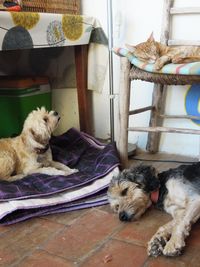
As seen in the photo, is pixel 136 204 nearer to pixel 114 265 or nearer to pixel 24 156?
pixel 114 265

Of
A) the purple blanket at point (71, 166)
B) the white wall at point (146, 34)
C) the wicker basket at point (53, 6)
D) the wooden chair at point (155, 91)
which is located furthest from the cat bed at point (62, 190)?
the wicker basket at point (53, 6)

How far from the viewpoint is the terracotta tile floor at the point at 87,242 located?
1186 millimetres

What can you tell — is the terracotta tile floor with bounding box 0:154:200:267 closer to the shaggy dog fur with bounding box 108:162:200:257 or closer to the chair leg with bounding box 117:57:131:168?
the shaggy dog fur with bounding box 108:162:200:257

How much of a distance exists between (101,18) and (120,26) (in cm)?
21

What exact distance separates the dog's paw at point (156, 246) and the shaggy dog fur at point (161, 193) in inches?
2.2

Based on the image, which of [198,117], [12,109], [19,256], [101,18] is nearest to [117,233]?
[19,256]

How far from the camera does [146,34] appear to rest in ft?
7.37

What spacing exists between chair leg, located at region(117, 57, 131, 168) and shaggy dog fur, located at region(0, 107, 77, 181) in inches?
11.8

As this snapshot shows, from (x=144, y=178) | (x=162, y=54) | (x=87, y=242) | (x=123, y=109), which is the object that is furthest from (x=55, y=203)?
(x=162, y=54)

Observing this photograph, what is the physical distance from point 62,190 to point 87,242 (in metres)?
0.37

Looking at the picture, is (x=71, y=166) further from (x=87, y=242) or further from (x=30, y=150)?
(x=87, y=242)

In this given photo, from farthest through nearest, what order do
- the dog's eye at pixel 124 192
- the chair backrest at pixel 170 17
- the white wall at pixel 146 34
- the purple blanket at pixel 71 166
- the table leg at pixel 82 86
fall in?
the table leg at pixel 82 86 < the white wall at pixel 146 34 < the chair backrest at pixel 170 17 < the purple blanket at pixel 71 166 < the dog's eye at pixel 124 192

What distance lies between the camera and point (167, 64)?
5.34 feet

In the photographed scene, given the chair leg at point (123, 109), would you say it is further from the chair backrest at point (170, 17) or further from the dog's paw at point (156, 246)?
the dog's paw at point (156, 246)
